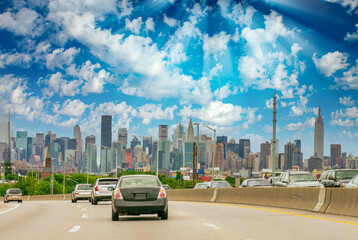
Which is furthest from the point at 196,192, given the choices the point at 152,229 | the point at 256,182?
the point at 152,229

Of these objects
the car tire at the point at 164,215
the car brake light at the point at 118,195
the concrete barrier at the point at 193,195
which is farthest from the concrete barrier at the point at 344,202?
the concrete barrier at the point at 193,195

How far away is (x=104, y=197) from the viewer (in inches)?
1297

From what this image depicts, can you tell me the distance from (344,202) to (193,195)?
2269 centimetres

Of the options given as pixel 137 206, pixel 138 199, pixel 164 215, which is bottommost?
pixel 164 215

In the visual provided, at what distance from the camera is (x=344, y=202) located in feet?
62.6

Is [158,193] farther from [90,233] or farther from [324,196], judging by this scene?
[324,196]

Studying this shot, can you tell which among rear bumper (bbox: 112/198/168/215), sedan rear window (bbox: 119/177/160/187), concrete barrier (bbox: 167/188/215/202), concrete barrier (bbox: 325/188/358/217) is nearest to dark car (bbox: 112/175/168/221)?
rear bumper (bbox: 112/198/168/215)

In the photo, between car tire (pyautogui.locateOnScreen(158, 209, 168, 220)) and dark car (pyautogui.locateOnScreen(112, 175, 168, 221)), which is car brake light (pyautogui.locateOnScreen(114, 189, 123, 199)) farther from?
car tire (pyautogui.locateOnScreen(158, 209, 168, 220))

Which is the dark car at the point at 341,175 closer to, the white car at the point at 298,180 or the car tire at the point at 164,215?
the white car at the point at 298,180

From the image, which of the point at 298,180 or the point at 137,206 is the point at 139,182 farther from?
the point at 298,180

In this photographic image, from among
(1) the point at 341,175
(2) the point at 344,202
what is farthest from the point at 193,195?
(2) the point at 344,202

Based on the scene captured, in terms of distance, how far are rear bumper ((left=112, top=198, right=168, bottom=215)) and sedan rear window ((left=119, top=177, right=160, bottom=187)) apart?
636 mm

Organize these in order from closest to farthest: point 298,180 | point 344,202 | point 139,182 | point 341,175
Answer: point 139,182 < point 344,202 < point 341,175 < point 298,180

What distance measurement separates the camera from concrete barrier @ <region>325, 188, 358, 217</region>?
1825cm
